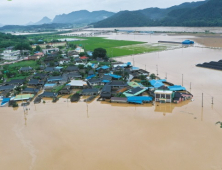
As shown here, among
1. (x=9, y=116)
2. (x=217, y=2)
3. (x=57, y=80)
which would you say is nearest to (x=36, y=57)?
(x=57, y=80)

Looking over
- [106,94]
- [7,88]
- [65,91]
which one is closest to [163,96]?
[106,94]

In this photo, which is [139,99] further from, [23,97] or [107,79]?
[23,97]

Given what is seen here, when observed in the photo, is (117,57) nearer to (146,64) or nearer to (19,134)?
(146,64)

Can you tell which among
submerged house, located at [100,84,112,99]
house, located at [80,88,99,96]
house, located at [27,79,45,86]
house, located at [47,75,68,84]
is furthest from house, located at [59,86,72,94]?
house, located at [27,79,45,86]

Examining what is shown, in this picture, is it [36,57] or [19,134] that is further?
[36,57]

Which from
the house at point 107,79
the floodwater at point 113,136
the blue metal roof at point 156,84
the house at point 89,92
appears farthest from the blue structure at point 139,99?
the house at point 107,79
